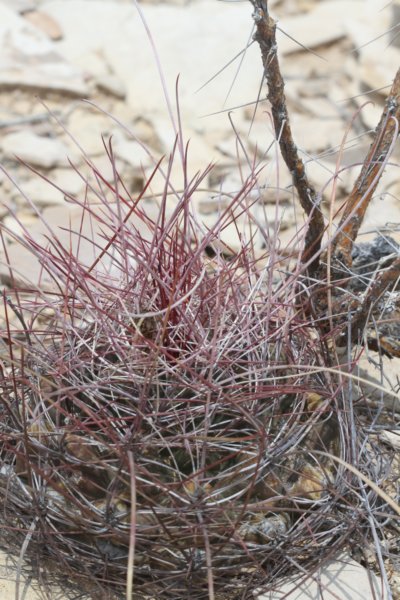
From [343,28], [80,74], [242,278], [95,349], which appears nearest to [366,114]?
[343,28]

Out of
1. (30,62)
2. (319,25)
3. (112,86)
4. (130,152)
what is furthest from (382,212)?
(30,62)

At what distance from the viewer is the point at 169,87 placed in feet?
11.4

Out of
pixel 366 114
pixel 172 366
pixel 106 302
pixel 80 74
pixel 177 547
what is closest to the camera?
pixel 177 547

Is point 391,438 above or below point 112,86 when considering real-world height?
below

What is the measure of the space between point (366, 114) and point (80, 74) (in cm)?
117

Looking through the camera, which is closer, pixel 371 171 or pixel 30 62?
pixel 371 171

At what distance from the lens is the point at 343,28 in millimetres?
3799

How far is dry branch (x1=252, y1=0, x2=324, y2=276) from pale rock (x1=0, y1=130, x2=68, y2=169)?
1653 millimetres

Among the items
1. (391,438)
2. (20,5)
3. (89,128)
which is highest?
(20,5)

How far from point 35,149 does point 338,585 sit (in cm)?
220

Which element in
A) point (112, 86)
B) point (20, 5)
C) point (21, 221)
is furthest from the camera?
point (20, 5)

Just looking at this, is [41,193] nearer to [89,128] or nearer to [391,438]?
[89,128]

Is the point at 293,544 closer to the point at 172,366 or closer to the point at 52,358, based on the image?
the point at 172,366

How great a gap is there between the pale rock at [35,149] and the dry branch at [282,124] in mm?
1653
